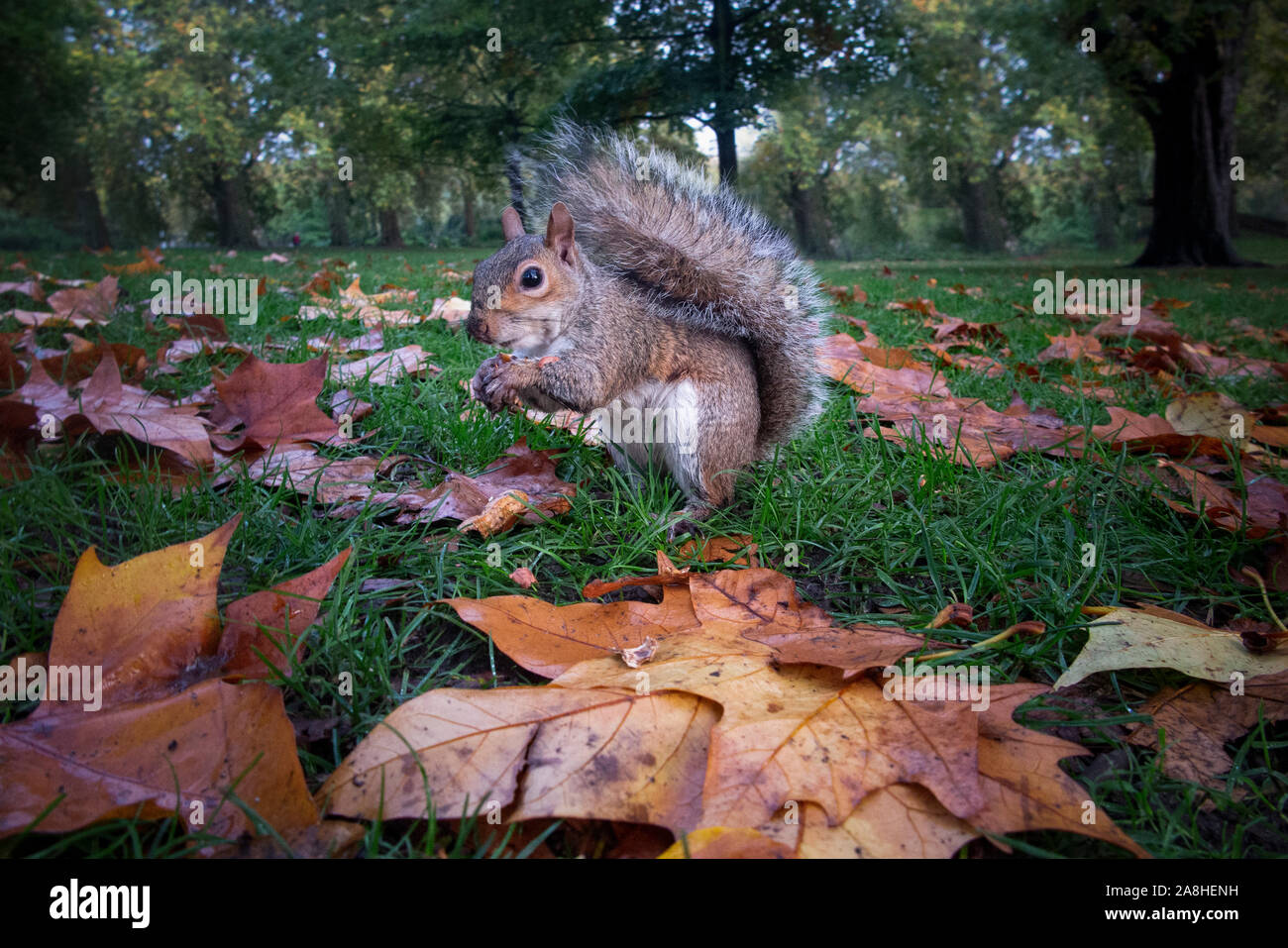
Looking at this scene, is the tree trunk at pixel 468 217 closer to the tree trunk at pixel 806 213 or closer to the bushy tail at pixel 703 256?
the tree trunk at pixel 806 213

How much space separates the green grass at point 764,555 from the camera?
716 mm

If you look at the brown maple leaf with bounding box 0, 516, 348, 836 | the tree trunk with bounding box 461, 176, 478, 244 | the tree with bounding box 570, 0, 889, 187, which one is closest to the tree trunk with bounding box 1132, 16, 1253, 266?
the tree with bounding box 570, 0, 889, 187


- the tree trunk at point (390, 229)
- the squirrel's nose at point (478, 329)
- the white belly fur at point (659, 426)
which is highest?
the tree trunk at point (390, 229)

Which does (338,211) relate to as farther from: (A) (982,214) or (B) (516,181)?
(B) (516,181)

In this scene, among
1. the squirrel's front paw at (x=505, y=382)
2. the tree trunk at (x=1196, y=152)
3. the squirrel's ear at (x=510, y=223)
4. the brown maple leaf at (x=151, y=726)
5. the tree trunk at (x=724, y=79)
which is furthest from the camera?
the tree trunk at (x=1196, y=152)

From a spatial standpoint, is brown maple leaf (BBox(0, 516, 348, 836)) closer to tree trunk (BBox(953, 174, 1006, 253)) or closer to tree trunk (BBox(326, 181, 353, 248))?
tree trunk (BBox(326, 181, 353, 248))

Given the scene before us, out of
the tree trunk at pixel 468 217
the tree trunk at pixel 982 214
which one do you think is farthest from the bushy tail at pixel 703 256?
the tree trunk at pixel 982 214

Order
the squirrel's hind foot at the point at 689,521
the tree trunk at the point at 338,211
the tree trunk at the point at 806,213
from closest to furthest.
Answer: the squirrel's hind foot at the point at 689,521
the tree trunk at the point at 338,211
the tree trunk at the point at 806,213

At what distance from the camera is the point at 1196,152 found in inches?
367

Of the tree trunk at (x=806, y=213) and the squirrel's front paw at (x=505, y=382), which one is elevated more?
the tree trunk at (x=806, y=213)

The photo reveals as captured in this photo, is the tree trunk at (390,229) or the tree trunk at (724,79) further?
the tree trunk at (390,229)

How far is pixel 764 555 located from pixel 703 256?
754 millimetres
